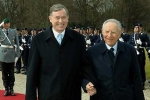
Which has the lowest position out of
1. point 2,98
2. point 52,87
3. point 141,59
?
point 2,98

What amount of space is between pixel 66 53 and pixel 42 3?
2979cm

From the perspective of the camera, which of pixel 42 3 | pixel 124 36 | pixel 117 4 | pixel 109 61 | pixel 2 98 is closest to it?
pixel 109 61

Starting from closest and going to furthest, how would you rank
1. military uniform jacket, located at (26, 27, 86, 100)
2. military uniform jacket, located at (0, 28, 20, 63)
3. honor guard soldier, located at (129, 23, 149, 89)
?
military uniform jacket, located at (26, 27, 86, 100) < military uniform jacket, located at (0, 28, 20, 63) < honor guard soldier, located at (129, 23, 149, 89)

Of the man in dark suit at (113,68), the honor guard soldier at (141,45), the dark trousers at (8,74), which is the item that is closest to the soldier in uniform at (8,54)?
the dark trousers at (8,74)

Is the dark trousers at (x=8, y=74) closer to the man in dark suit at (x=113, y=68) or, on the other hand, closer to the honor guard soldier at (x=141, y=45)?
the honor guard soldier at (x=141, y=45)

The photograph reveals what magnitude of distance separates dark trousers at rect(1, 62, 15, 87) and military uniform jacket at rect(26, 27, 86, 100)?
4832 mm

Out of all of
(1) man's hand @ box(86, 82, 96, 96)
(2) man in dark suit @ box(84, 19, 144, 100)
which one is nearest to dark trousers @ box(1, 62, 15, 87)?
(2) man in dark suit @ box(84, 19, 144, 100)

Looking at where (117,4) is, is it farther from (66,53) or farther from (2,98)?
(66,53)

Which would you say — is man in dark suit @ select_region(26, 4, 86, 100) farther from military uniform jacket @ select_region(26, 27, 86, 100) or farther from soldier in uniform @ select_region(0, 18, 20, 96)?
soldier in uniform @ select_region(0, 18, 20, 96)

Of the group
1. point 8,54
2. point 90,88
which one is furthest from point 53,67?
point 8,54

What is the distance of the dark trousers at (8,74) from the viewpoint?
831cm

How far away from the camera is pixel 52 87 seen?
3.58m

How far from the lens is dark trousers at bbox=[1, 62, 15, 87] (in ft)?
27.3

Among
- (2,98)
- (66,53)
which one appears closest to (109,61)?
(66,53)
